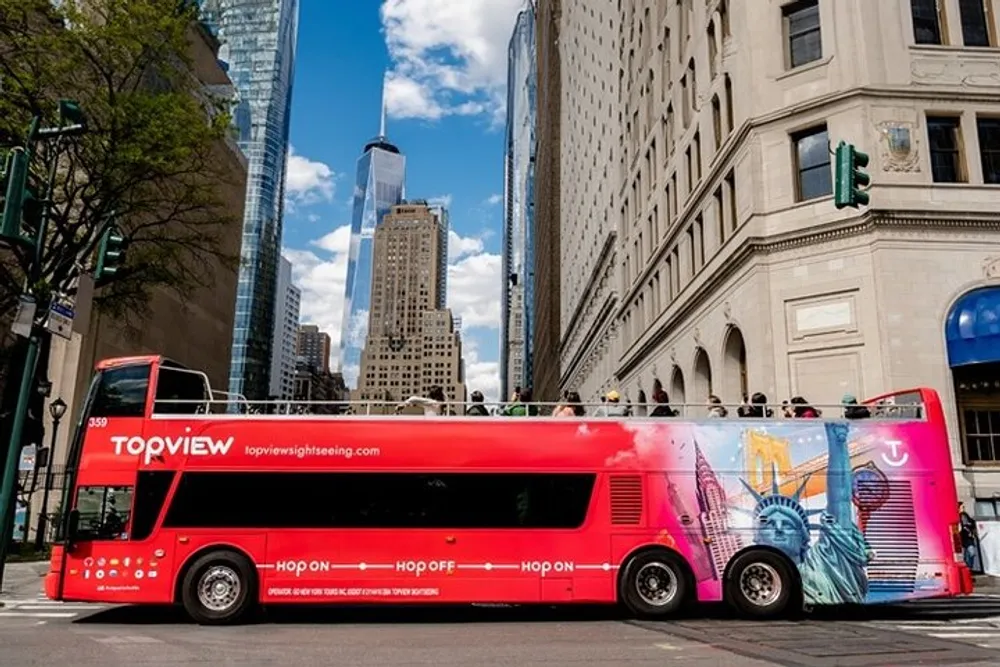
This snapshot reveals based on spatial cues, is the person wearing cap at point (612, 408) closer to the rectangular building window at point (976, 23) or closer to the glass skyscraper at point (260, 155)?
the rectangular building window at point (976, 23)

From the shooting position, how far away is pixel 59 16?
22.0 m

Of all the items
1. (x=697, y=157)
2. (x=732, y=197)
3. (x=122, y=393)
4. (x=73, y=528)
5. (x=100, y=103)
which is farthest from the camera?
(x=697, y=157)

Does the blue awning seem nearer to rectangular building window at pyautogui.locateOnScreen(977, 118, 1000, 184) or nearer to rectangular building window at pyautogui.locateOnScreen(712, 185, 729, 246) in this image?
rectangular building window at pyautogui.locateOnScreen(977, 118, 1000, 184)

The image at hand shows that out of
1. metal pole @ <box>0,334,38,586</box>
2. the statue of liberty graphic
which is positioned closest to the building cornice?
the statue of liberty graphic

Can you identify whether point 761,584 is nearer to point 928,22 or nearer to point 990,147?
point 990,147

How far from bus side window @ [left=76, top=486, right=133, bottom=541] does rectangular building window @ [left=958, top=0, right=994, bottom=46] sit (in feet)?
82.7

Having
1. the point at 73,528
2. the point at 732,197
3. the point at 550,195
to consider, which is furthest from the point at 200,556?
the point at 550,195

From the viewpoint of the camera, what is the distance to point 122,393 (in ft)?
39.8

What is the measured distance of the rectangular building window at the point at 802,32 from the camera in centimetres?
2439

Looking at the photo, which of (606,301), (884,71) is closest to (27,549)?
(884,71)

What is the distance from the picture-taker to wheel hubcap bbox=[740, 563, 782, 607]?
40.0 ft

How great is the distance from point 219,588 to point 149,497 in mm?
1748

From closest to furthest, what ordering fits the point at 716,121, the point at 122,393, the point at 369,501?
the point at 369,501, the point at 122,393, the point at 716,121

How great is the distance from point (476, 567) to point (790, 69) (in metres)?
20.0
